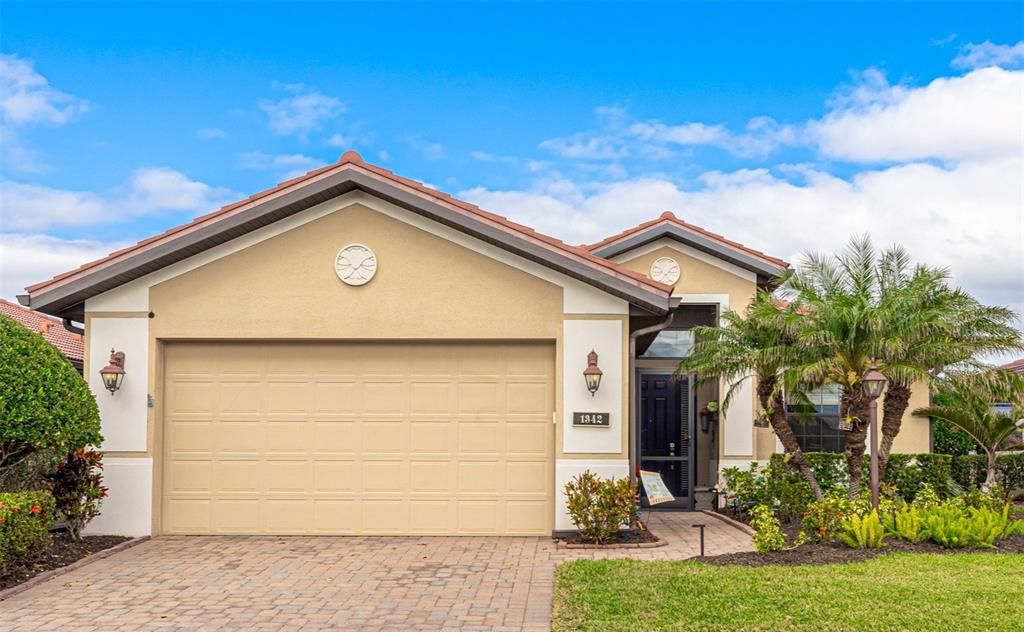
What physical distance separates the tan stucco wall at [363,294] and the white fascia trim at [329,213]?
0.07 metres

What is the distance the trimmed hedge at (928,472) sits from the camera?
15477 millimetres

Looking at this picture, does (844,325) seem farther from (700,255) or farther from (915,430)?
(915,430)

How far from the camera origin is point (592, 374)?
11633mm

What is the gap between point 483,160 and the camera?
56.3 ft

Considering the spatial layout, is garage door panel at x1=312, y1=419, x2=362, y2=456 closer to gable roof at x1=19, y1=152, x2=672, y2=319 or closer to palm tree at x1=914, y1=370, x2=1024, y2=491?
gable roof at x1=19, y1=152, x2=672, y2=319

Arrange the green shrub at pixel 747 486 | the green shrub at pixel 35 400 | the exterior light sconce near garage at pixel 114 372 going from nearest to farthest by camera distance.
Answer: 1. the green shrub at pixel 35 400
2. the exterior light sconce near garage at pixel 114 372
3. the green shrub at pixel 747 486

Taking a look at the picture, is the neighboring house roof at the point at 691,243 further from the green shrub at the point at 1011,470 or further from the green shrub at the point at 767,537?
the green shrub at the point at 767,537

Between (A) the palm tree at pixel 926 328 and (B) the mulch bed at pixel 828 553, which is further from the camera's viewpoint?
(A) the palm tree at pixel 926 328

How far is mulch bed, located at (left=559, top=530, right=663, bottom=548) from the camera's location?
1136 cm

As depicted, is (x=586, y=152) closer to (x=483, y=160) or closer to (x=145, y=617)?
(x=483, y=160)

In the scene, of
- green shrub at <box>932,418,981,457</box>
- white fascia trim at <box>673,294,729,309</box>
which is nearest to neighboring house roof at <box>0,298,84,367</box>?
white fascia trim at <box>673,294,729,309</box>

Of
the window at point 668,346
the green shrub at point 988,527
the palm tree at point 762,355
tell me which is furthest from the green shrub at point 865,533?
the window at point 668,346

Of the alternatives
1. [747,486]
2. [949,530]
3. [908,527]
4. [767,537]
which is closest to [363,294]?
[767,537]

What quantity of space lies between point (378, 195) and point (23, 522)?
5.25 m
